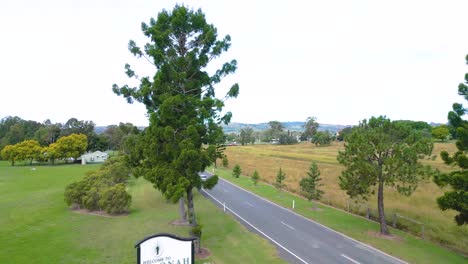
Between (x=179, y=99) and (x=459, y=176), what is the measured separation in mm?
14865

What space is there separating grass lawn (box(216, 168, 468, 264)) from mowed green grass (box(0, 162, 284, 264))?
21.5 feet

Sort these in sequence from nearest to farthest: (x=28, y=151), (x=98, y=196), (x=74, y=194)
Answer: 1. (x=98, y=196)
2. (x=74, y=194)
3. (x=28, y=151)

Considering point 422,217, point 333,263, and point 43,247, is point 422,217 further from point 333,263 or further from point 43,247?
point 43,247

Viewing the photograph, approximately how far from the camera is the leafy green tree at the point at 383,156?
20562 millimetres

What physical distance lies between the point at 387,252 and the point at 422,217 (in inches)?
325

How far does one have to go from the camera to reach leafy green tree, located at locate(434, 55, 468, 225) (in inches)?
652

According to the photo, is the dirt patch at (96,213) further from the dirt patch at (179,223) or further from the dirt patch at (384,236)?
the dirt patch at (384,236)

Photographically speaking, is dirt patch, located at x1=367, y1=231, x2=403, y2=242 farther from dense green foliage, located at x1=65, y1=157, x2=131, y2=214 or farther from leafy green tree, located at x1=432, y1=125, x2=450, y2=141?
leafy green tree, located at x1=432, y1=125, x2=450, y2=141

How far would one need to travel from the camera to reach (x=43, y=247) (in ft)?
62.2

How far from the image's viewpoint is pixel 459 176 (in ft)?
54.6

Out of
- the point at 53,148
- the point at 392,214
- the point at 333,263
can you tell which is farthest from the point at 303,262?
the point at 53,148

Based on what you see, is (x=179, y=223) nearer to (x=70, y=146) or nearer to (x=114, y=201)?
(x=114, y=201)

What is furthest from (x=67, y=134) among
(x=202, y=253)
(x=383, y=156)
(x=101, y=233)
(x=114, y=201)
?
(x=383, y=156)

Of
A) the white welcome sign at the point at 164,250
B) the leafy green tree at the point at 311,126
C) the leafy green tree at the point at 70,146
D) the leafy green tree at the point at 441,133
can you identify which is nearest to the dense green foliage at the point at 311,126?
the leafy green tree at the point at 311,126
